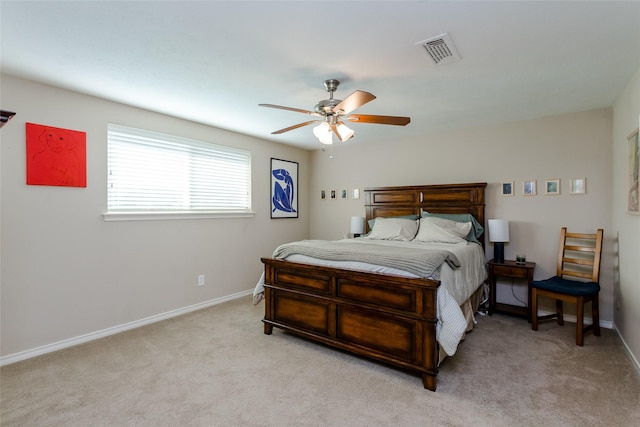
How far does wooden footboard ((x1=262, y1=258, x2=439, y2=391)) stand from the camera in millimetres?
2178

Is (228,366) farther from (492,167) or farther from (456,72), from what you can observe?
(492,167)

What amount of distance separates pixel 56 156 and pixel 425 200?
4054 mm

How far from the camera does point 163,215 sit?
11.6 feet

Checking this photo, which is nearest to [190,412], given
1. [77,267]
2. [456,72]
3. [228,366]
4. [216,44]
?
[228,366]

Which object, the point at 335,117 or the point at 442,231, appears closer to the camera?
the point at 335,117

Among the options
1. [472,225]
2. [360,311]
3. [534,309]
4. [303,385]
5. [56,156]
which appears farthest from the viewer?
[472,225]

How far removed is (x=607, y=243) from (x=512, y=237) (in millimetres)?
847

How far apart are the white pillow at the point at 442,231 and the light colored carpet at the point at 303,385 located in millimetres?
1090

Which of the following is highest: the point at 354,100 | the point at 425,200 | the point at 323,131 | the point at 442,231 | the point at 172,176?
the point at 354,100

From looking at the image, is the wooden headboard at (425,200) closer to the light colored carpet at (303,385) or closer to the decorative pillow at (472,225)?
the decorative pillow at (472,225)

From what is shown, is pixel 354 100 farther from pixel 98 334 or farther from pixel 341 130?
pixel 98 334

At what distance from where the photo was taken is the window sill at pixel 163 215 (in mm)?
3127

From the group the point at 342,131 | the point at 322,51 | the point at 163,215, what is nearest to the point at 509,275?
the point at 342,131

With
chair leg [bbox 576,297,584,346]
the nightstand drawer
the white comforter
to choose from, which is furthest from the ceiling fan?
chair leg [bbox 576,297,584,346]
